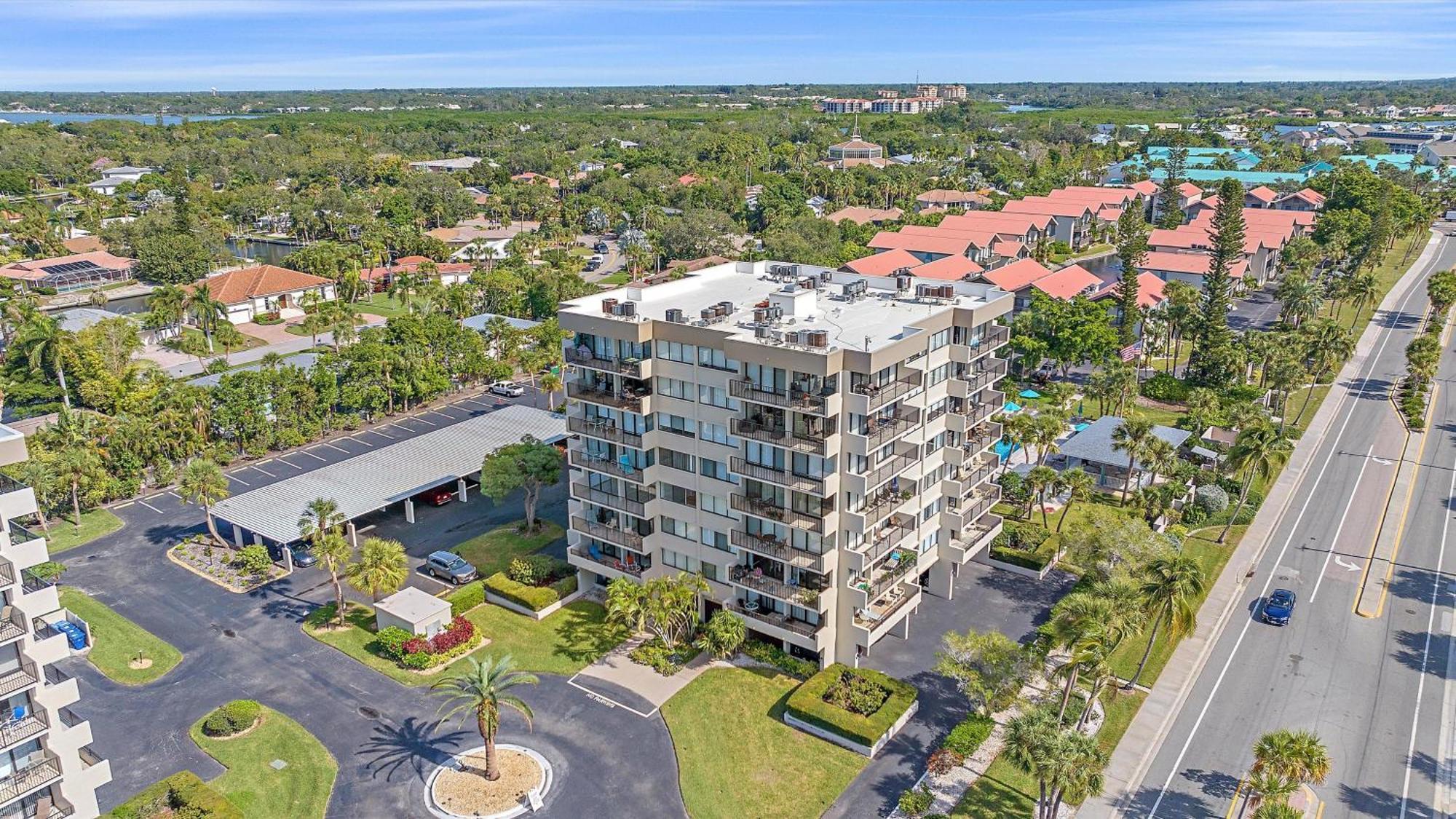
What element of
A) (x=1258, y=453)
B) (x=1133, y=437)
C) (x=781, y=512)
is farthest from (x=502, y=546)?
(x=1258, y=453)

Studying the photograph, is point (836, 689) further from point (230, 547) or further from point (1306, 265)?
point (1306, 265)

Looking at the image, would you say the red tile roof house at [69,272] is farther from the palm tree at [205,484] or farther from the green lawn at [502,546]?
the green lawn at [502,546]

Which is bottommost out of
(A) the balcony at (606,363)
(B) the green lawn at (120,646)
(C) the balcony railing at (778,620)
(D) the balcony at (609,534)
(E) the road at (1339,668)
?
(E) the road at (1339,668)

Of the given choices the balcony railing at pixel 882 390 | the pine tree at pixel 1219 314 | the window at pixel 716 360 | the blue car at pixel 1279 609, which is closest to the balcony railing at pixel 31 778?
the window at pixel 716 360

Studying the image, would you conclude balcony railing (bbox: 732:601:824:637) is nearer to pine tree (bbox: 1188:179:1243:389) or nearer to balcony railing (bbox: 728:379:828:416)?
balcony railing (bbox: 728:379:828:416)

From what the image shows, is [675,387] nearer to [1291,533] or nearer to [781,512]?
[781,512]

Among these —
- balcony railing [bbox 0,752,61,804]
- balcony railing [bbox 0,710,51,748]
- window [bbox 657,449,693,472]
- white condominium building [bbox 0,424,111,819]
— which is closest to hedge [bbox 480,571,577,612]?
window [bbox 657,449,693,472]
